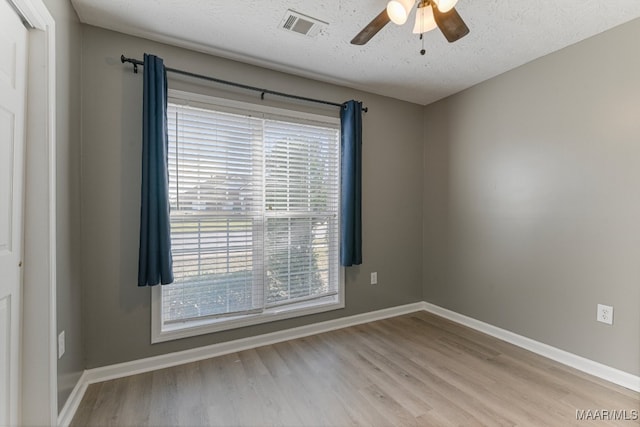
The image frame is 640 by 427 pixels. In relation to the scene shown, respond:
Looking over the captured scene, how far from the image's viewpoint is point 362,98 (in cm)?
310

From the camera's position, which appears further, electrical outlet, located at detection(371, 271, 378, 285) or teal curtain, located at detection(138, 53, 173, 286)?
electrical outlet, located at detection(371, 271, 378, 285)

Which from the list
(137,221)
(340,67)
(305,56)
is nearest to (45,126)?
(137,221)

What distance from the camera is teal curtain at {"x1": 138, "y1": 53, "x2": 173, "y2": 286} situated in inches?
79.0

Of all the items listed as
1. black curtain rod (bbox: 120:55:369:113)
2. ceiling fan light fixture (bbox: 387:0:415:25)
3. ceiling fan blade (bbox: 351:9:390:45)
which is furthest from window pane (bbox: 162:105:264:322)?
ceiling fan light fixture (bbox: 387:0:415:25)

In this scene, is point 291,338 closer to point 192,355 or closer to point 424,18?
point 192,355

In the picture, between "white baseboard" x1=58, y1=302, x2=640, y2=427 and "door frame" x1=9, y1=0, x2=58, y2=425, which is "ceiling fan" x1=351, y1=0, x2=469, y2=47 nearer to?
"door frame" x1=9, y1=0, x2=58, y2=425

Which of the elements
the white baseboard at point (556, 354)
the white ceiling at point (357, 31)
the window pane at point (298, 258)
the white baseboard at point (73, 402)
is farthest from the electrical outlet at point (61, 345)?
the white baseboard at point (556, 354)

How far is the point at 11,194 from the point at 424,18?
7.42ft

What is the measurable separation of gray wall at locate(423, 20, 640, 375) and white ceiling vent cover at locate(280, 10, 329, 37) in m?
1.82

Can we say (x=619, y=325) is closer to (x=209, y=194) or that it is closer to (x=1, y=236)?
(x=209, y=194)

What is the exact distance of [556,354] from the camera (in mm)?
2318

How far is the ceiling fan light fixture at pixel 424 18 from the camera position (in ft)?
5.32

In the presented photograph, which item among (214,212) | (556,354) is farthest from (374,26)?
(556,354)

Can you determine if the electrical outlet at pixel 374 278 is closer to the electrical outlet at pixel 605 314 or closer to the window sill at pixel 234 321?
the window sill at pixel 234 321
